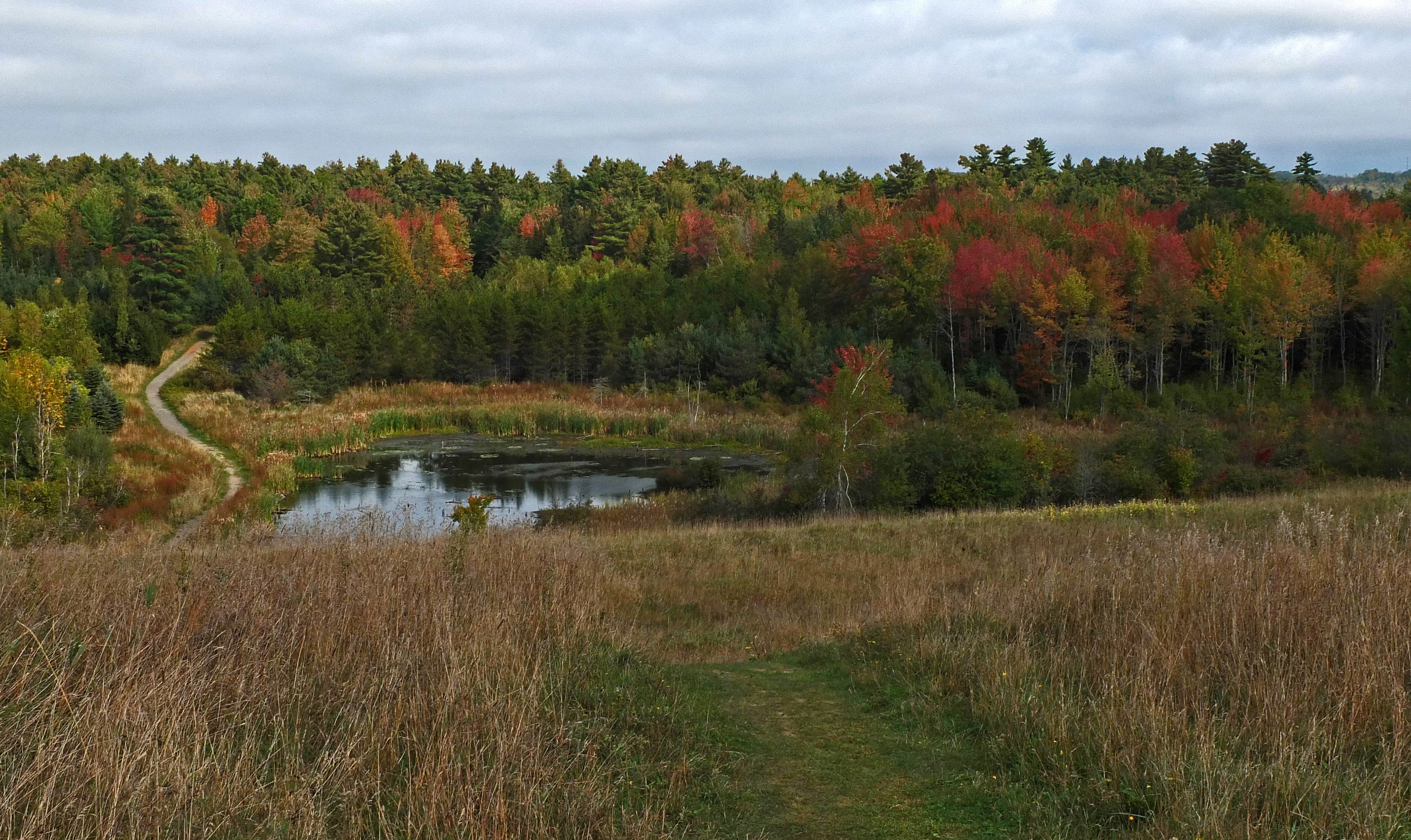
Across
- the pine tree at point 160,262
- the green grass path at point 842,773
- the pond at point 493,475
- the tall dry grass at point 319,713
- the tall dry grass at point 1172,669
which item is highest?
the pine tree at point 160,262

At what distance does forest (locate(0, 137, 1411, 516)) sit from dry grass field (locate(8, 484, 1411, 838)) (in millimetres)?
15622

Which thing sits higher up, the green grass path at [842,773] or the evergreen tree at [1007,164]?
the evergreen tree at [1007,164]

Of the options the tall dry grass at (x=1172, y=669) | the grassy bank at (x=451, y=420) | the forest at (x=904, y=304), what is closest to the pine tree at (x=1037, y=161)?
the forest at (x=904, y=304)

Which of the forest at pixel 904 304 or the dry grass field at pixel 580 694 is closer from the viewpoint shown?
the dry grass field at pixel 580 694

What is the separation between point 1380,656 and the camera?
5.00 m

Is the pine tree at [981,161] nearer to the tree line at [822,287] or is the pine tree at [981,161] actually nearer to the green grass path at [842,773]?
the tree line at [822,287]

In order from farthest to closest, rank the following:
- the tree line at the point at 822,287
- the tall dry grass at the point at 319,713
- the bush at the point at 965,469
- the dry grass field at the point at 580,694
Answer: the tree line at the point at 822,287 < the bush at the point at 965,469 < the dry grass field at the point at 580,694 < the tall dry grass at the point at 319,713


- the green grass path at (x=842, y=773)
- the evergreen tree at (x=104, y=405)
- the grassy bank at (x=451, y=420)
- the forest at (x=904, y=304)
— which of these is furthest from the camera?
the forest at (x=904, y=304)

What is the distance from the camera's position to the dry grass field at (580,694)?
146 inches

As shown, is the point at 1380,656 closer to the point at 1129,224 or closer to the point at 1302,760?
the point at 1302,760

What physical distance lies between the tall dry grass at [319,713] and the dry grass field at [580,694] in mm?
19

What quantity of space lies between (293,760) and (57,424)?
27.5m

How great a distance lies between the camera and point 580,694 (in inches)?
207

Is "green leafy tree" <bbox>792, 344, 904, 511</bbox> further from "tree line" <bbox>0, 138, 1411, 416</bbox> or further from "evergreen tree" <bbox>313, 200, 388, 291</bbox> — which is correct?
"evergreen tree" <bbox>313, 200, 388, 291</bbox>
